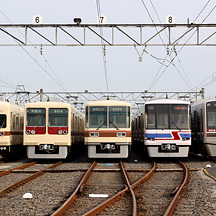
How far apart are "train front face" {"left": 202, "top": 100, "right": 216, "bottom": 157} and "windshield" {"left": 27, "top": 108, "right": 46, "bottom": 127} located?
271 inches

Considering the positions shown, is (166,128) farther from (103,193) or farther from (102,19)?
(103,193)

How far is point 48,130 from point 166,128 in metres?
4.93

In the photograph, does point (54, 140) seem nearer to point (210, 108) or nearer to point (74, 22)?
point (74, 22)

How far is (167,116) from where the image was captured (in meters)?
→ 17.0

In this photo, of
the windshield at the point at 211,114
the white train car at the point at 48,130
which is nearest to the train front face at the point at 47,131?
the white train car at the point at 48,130

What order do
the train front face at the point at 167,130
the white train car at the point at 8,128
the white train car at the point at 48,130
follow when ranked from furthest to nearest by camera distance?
the white train car at the point at 8,128 → the white train car at the point at 48,130 → the train front face at the point at 167,130

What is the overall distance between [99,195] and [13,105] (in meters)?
11.2

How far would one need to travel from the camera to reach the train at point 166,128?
656 inches

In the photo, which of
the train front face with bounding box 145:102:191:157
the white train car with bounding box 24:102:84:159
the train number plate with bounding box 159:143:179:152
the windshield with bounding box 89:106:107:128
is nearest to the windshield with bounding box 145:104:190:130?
the train front face with bounding box 145:102:191:157

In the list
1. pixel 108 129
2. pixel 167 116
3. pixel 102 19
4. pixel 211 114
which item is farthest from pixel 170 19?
pixel 108 129

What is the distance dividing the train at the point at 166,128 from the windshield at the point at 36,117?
4.29m

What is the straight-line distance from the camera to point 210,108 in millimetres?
17328

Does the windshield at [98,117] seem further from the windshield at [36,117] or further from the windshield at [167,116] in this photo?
the windshield at [36,117]

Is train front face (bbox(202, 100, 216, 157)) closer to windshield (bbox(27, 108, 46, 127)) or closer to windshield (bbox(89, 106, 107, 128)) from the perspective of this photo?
windshield (bbox(89, 106, 107, 128))
